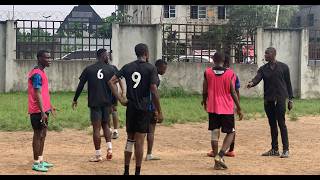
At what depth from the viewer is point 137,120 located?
701 cm

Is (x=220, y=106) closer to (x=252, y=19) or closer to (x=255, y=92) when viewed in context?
(x=255, y=92)

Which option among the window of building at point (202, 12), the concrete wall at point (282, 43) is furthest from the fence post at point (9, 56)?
the window of building at point (202, 12)

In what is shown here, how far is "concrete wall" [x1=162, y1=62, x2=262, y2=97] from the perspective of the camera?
19.1 metres

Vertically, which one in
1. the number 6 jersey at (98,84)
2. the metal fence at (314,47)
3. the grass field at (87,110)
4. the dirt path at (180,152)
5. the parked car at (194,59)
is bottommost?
the dirt path at (180,152)

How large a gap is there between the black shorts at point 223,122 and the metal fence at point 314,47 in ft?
42.3

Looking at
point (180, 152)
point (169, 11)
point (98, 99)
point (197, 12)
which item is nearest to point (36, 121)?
point (98, 99)

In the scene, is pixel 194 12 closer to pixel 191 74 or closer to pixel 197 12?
pixel 197 12

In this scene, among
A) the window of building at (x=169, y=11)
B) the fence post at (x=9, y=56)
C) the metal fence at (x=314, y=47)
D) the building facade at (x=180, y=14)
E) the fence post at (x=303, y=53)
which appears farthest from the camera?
the window of building at (x=169, y=11)

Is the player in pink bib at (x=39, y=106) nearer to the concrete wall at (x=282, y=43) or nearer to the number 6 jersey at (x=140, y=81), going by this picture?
the number 6 jersey at (x=140, y=81)

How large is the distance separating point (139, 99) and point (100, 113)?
1.48 meters

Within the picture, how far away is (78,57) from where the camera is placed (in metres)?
19.6

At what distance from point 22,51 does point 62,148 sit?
10262mm

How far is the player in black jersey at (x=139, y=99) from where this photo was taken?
6965 millimetres

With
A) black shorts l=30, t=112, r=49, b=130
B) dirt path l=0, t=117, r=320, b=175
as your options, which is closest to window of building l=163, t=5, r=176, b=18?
dirt path l=0, t=117, r=320, b=175
